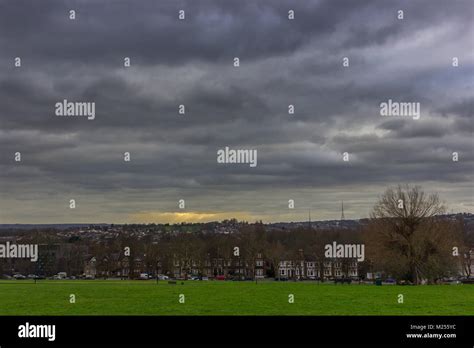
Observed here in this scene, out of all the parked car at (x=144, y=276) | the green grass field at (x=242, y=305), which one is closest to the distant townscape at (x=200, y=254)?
the parked car at (x=144, y=276)

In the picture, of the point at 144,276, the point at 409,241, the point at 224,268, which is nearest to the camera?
the point at 409,241

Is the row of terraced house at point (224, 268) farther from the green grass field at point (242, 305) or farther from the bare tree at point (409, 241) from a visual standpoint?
the green grass field at point (242, 305)

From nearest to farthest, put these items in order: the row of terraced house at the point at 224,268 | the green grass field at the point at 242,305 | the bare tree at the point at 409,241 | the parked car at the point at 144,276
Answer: the green grass field at the point at 242,305 → the bare tree at the point at 409,241 → the parked car at the point at 144,276 → the row of terraced house at the point at 224,268

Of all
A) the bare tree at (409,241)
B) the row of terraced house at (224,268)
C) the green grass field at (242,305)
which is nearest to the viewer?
the green grass field at (242,305)

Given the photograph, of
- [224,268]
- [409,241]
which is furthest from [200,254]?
[409,241]

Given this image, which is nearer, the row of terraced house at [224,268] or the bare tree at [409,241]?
the bare tree at [409,241]

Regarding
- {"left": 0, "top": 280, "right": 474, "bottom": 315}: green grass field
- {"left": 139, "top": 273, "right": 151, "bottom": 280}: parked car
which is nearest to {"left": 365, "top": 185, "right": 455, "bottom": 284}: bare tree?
{"left": 0, "top": 280, "right": 474, "bottom": 315}: green grass field

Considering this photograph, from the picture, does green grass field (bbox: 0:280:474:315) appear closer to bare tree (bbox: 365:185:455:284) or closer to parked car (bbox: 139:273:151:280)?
bare tree (bbox: 365:185:455:284)

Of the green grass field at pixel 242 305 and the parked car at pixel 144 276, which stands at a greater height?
the green grass field at pixel 242 305

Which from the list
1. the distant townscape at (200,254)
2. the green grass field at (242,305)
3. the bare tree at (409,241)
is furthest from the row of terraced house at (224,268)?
the green grass field at (242,305)

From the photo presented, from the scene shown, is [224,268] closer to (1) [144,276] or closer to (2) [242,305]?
(1) [144,276]
